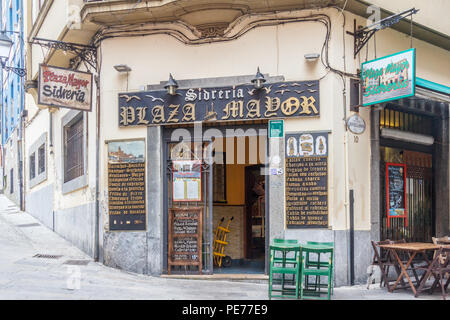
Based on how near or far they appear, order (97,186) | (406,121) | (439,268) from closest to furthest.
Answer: (439,268)
(97,186)
(406,121)

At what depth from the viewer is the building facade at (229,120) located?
30.6 ft

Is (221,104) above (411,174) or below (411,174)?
above

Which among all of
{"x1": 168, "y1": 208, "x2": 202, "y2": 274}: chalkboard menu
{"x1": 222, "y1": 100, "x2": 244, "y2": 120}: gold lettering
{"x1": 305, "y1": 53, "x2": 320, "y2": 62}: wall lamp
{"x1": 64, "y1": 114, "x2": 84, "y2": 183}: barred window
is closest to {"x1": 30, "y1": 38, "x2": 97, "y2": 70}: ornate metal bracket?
{"x1": 64, "y1": 114, "x2": 84, "y2": 183}: barred window

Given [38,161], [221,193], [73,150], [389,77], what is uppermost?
[389,77]

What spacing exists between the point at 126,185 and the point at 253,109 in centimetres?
286

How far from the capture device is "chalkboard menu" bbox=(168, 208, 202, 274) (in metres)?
9.83

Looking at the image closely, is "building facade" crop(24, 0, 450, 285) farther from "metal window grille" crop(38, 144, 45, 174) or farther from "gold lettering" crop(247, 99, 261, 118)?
"metal window grille" crop(38, 144, 45, 174)

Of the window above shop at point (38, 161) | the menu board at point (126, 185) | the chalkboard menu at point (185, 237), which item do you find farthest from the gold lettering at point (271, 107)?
the window above shop at point (38, 161)

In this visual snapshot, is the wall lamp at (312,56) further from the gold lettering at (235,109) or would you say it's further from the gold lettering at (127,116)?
the gold lettering at (127,116)

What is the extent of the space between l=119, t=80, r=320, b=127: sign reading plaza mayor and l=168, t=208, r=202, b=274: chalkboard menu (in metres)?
1.77

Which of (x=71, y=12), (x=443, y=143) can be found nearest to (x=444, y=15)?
(x=443, y=143)

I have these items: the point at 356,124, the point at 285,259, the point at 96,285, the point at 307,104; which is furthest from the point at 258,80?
the point at 96,285

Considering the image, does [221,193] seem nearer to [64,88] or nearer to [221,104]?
[221,104]

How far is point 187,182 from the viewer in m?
9.96
